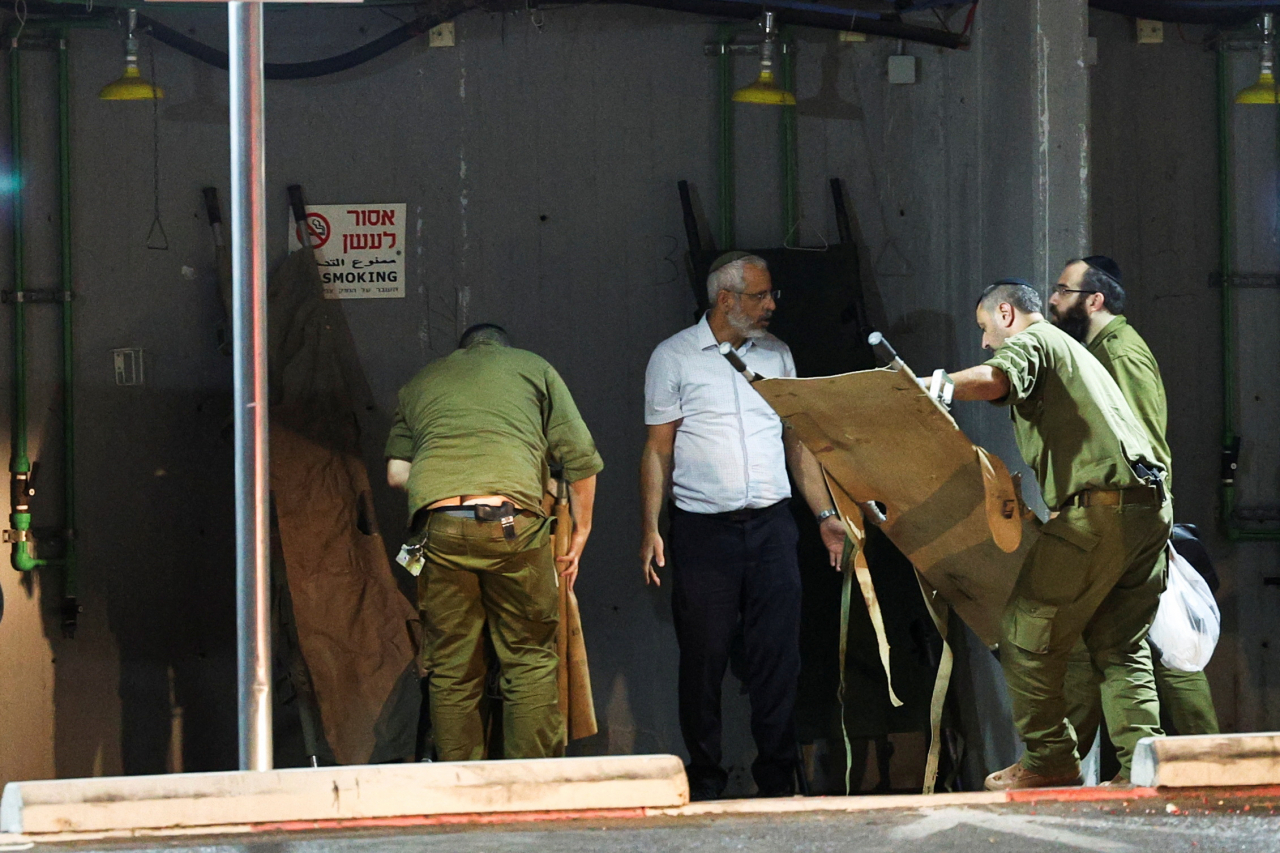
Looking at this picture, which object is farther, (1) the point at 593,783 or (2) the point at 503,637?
(2) the point at 503,637

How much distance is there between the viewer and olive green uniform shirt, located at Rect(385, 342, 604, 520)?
16.4 ft

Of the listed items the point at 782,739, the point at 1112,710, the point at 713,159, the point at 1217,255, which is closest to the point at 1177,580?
the point at 1112,710

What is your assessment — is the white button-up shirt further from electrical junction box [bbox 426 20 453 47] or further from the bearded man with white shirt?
electrical junction box [bbox 426 20 453 47]

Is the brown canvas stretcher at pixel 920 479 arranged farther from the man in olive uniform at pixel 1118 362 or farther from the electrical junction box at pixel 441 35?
Answer: the electrical junction box at pixel 441 35

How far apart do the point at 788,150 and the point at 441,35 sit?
141 cm

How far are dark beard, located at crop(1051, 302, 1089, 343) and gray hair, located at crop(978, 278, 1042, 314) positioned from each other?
1.45ft

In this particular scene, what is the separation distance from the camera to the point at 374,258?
5938mm

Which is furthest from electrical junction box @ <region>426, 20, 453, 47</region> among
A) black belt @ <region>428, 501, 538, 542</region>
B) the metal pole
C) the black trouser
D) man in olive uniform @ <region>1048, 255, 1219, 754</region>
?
the metal pole

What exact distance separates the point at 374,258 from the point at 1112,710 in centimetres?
321

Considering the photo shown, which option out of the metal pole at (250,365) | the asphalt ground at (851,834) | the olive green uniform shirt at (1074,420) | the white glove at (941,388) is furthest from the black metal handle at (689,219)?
the asphalt ground at (851,834)

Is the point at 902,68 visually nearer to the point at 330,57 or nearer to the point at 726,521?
the point at 726,521

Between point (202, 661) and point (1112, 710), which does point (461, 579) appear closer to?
point (202, 661)

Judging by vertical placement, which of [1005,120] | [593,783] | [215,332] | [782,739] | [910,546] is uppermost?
[1005,120]

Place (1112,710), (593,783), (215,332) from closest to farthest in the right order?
1. (593,783)
2. (1112,710)
3. (215,332)
